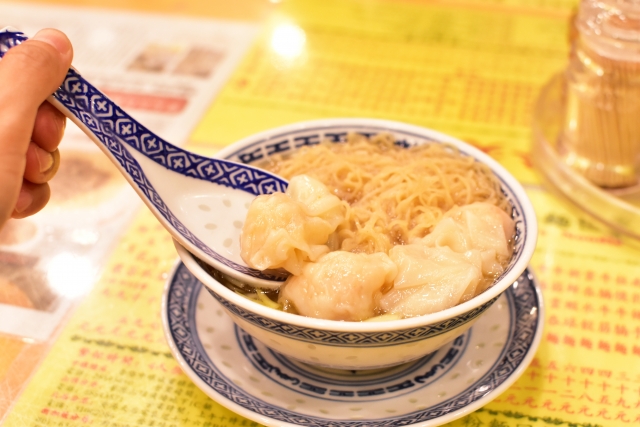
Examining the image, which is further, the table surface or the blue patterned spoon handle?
the table surface

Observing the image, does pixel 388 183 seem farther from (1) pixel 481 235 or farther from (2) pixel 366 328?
(2) pixel 366 328

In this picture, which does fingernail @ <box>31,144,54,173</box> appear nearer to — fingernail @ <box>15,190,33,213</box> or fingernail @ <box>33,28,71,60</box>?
fingernail @ <box>15,190,33,213</box>

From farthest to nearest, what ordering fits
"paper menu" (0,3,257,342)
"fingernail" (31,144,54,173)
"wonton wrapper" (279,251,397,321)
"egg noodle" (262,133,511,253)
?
1. "paper menu" (0,3,257,342)
2. "egg noodle" (262,133,511,253)
3. "fingernail" (31,144,54,173)
4. "wonton wrapper" (279,251,397,321)

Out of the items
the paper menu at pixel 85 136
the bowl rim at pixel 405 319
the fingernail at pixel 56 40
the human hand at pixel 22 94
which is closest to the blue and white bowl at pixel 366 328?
the bowl rim at pixel 405 319

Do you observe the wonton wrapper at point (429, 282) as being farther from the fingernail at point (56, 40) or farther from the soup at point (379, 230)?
the fingernail at point (56, 40)

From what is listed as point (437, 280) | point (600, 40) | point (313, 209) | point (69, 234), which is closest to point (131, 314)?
point (69, 234)

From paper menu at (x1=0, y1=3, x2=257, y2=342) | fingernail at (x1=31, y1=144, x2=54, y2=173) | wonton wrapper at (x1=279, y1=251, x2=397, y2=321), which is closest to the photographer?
wonton wrapper at (x1=279, y1=251, x2=397, y2=321)

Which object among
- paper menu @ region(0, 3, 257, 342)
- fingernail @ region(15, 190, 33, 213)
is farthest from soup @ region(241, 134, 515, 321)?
paper menu @ region(0, 3, 257, 342)

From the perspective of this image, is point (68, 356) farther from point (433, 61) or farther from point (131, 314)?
point (433, 61)
